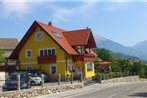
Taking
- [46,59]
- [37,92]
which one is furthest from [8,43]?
[37,92]

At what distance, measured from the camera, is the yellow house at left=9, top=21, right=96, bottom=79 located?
52.9 m

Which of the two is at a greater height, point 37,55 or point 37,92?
point 37,55

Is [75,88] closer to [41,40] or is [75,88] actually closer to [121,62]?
[41,40]

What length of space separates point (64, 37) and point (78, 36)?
2.39 m

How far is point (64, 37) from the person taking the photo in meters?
58.3

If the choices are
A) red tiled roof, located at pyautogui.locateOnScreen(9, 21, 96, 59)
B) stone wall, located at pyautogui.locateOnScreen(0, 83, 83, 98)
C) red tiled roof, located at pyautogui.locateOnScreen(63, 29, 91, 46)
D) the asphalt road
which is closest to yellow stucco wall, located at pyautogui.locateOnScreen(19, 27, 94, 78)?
red tiled roof, located at pyautogui.locateOnScreen(9, 21, 96, 59)

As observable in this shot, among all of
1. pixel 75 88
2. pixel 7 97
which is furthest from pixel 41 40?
pixel 7 97

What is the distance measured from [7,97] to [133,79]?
4657 cm

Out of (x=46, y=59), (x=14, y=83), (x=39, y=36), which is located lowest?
(x=14, y=83)

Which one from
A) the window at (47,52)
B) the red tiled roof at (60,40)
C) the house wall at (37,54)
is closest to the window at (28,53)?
the house wall at (37,54)

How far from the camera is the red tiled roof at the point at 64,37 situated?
53.5 metres

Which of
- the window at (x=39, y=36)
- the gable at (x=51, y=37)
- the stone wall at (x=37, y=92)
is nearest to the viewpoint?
the stone wall at (x=37, y=92)

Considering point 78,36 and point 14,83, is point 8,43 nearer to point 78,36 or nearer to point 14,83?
point 78,36

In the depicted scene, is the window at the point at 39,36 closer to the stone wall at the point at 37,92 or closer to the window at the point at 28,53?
the window at the point at 28,53
